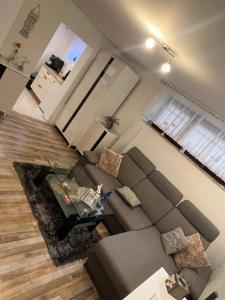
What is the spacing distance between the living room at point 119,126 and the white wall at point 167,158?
2 centimetres

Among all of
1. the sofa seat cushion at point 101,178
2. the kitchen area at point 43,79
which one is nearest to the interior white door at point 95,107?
the kitchen area at point 43,79

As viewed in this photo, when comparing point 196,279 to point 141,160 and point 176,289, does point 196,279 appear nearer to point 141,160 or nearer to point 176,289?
point 176,289

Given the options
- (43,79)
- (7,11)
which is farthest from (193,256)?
(43,79)

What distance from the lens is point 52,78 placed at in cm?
599

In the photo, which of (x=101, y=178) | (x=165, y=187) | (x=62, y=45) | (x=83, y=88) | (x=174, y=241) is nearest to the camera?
(x=174, y=241)

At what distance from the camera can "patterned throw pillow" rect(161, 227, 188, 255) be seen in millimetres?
3457

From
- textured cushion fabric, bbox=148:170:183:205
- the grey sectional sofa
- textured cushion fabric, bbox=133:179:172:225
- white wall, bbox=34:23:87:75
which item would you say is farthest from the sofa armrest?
white wall, bbox=34:23:87:75

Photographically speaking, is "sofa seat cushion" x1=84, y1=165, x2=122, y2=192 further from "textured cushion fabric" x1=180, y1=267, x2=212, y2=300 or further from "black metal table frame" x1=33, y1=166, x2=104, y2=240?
"textured cushion fabric" x1=180, y1=267, x2=212, y2=300

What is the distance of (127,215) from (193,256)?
3.41 ft

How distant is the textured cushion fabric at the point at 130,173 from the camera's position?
4.27 metres

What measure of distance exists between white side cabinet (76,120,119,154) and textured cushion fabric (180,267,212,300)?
2.65 meters

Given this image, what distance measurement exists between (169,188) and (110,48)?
310 cm

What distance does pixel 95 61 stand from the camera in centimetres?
520

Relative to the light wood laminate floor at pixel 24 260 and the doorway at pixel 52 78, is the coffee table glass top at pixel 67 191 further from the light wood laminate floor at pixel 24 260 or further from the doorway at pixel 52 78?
the doorway at pixel 52 78
